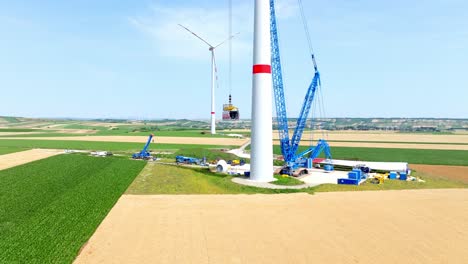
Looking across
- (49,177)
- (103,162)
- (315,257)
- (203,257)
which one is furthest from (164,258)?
(103,162)

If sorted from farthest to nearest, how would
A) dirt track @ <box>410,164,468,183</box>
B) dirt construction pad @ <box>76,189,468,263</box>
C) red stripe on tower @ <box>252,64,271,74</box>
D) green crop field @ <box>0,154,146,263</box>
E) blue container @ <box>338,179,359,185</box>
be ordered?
dirt track @ <box>410,164,468,183</box> → blue container @ <box>338,179,359,185</box> → red stripe on tower @ <box>252,64,271,74</box> → green crop field @ <box>0,154,146,263</box> → dirt construction pad @ <box>76,189,468,263</box>

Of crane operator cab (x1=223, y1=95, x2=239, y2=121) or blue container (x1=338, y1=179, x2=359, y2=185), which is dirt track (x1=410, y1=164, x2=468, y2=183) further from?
crane operator cab (x1=223, y1=95, x2=239, y2=121)

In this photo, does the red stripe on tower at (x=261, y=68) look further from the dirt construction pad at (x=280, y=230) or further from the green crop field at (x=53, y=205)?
the green crop field at (x=53, y=205)

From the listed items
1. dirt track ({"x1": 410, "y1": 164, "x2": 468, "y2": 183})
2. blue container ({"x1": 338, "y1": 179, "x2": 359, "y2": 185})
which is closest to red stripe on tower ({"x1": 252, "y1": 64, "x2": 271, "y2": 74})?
blue container ({"x1": 338, "y1": 179, "x2": 359, "y2": 185})

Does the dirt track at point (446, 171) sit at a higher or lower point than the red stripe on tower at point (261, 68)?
lower

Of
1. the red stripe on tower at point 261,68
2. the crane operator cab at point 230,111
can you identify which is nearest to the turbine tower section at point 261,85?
the red stripe on tower at point 261,68
